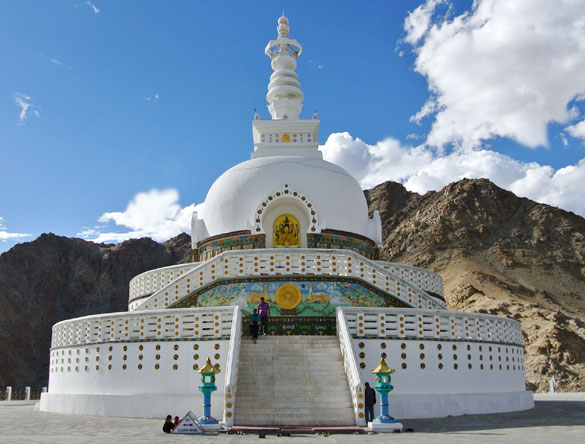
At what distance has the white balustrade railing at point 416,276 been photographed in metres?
18.3

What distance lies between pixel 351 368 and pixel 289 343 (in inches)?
73.9

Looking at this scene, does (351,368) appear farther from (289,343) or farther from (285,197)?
(285,197)

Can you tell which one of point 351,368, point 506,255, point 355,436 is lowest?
point 355,436

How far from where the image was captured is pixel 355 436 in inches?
387

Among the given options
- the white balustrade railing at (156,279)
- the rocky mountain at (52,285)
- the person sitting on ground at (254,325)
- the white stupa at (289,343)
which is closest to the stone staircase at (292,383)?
the white stupa at (289,343)

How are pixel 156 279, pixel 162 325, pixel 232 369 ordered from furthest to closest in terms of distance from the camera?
pixel 156 279 < pixel 162 325 < pixel 232 369

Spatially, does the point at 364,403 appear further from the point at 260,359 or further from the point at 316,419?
the point at 260,359

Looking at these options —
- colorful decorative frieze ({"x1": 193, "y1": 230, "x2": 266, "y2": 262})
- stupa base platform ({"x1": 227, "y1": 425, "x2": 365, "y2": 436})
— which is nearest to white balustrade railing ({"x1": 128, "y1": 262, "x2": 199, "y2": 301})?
colorful decorative frieze ({"x1": 193, "y1": 230, "x2": 266, "y2": 262})

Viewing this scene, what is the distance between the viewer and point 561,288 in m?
49.5

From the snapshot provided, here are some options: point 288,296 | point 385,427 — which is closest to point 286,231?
point 288,296

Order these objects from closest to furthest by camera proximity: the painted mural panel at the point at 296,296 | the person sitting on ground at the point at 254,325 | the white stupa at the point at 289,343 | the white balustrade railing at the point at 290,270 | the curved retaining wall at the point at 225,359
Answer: the white stupa at the point at 289,343, the curved retaining wall at the point at 225,359, the person sitting on ground at the point at 254,325, the painted mural panel at the point at 296,296, the white balustrade railing at the point at 290,270

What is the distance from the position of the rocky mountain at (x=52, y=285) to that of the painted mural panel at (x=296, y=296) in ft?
145

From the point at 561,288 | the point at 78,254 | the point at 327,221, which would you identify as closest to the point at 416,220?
the point at 561,288

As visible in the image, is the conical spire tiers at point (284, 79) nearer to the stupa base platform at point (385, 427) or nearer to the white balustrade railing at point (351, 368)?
the white balustrade railing at point (351, 368)
